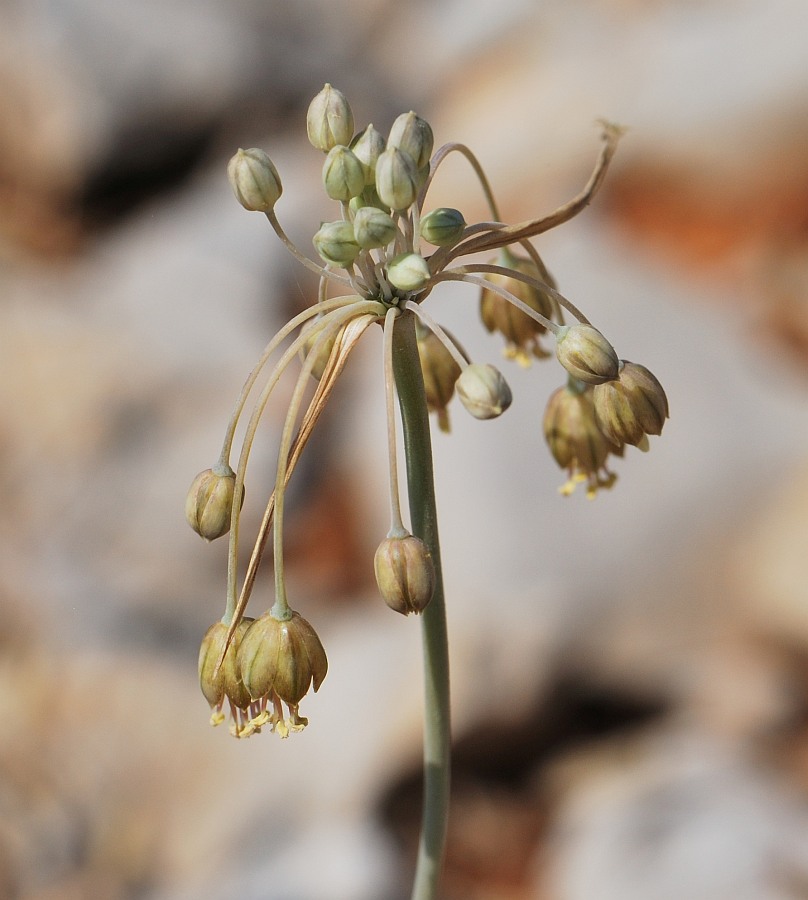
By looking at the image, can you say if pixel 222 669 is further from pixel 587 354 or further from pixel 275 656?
pixel 587 354

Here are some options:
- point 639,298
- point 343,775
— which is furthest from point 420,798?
point 639,298

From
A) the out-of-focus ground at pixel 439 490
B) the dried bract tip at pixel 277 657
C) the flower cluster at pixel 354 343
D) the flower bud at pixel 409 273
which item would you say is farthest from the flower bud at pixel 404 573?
the out-of-focus ground at pixel 439 490

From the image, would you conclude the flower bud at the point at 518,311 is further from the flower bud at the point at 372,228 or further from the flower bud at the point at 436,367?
the flower bud at the point at 372,228

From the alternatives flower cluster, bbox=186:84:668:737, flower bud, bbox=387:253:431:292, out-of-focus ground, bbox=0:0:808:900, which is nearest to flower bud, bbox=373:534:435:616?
flower cluster, bbox=186:84:668:737

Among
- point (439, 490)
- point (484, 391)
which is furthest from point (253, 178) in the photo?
point (439, 490)

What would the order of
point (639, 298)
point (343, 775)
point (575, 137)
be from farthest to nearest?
1. point (575, 137)
2. point (639, 298)
3. point (343, 775)

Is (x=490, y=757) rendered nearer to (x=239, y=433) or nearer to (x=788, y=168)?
(x=239, y=433)
